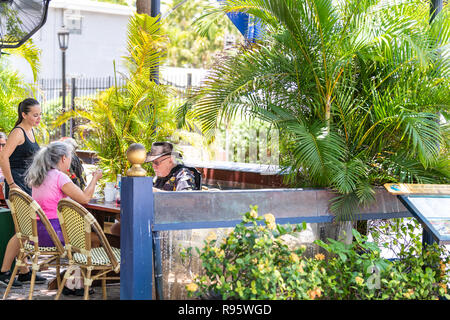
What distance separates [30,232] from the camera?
520cm

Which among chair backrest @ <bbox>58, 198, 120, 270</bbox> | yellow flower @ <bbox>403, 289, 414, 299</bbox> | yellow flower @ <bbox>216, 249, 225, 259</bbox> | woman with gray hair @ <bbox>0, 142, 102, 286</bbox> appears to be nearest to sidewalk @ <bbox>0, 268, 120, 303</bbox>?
woman with gray hair @ <bbox>0, 142, 102, 286</bbox>

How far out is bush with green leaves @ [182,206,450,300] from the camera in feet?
12.2

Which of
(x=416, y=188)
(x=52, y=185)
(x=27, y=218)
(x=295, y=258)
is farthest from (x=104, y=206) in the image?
(x=416, y=188)

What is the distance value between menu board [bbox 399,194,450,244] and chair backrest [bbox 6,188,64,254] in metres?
2.68

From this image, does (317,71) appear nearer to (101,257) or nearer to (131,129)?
(101,257)

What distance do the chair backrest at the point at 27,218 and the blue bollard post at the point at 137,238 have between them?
1359 millimetres

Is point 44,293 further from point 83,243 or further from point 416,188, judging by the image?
point 416,188

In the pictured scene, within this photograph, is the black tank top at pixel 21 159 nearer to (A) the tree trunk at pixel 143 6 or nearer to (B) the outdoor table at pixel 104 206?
(B) the outdoor table at pixel 104 206

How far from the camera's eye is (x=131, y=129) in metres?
7.70

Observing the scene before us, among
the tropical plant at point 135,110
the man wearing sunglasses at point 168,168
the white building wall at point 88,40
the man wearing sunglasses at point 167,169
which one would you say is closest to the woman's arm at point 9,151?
the man wearing sunglasses at point 167,169

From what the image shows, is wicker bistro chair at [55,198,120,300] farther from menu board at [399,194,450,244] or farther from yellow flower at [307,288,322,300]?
menu board at [399,194,450,244]

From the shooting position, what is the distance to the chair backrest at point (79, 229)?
4.62 m
